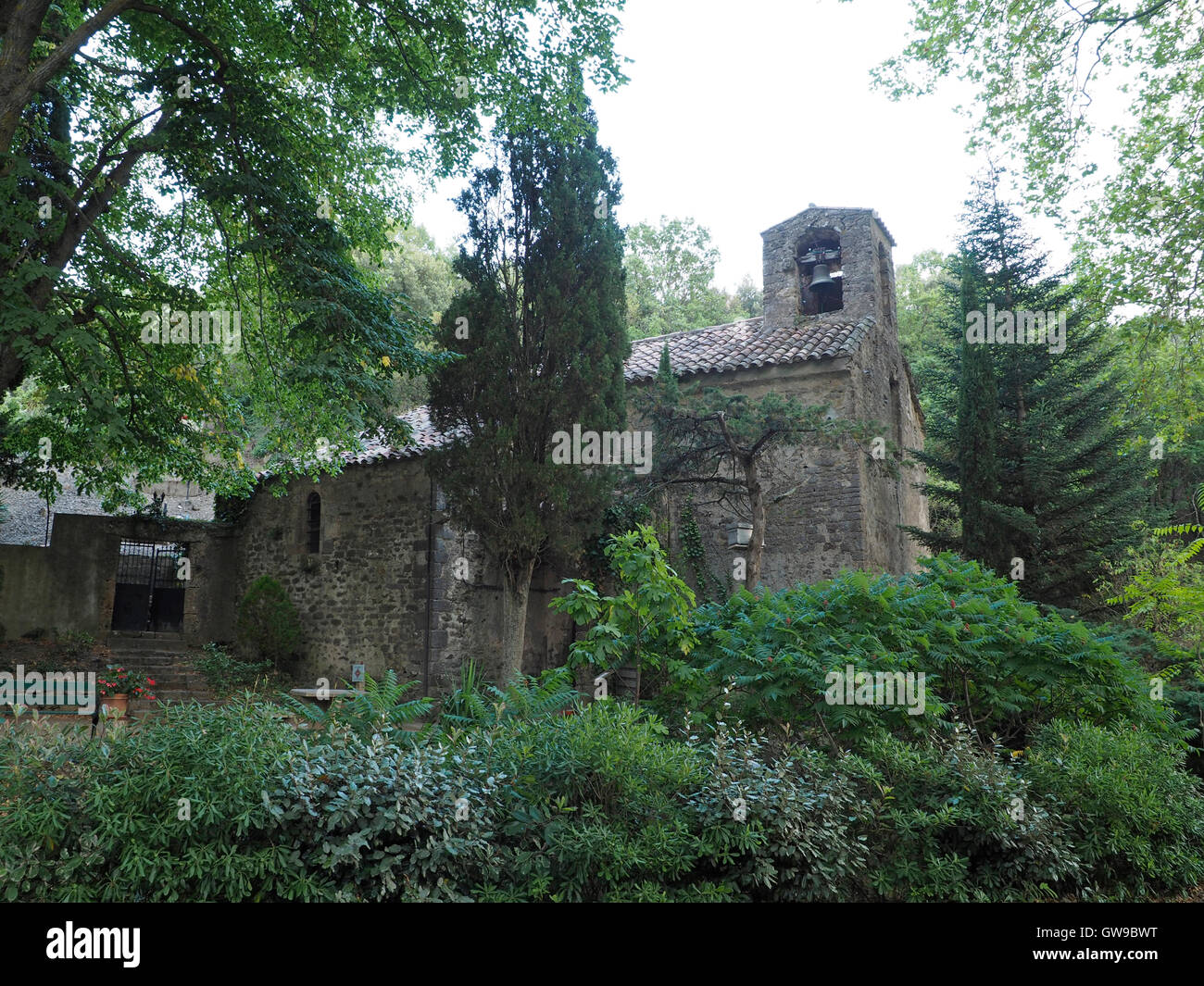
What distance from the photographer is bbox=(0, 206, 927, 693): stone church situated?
14000 mm

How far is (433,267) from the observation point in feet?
97.6

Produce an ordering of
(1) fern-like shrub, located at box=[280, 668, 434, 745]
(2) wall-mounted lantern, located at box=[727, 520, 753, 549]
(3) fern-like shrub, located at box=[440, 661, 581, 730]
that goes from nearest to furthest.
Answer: (1) fern-like shrub, located at box=[280, 668, 434, 745] → (3) fern-like shrub, located at box=[440, 661, 581, 730] → (2) wall-mounted lantern, located at box=[727, 520, 753, 549]

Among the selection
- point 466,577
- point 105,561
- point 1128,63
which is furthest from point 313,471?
point 1128,63

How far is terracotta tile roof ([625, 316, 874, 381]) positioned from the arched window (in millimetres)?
6879

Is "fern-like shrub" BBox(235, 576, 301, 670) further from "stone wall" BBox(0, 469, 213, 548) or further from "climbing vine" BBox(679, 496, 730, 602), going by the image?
"climbing vine" BBox(679, 496, 730, 602)

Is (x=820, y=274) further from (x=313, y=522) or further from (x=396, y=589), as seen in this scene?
(x=313, y=522)

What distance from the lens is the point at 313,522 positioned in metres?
16.2

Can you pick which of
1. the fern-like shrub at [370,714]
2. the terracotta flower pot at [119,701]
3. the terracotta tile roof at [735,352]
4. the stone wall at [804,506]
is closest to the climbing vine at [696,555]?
the stone wall at [804,506]

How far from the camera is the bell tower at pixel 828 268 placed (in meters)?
15.4

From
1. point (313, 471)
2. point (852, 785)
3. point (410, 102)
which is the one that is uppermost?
point (410, 102)

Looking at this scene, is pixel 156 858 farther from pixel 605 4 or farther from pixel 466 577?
pixel 466 577

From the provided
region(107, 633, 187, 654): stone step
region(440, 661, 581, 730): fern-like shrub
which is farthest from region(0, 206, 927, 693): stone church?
region(440, 661, 581, 730): fern-like shrub

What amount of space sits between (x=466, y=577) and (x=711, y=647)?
8077mm

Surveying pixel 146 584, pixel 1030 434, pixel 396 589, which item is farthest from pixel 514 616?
pixel 146 584
